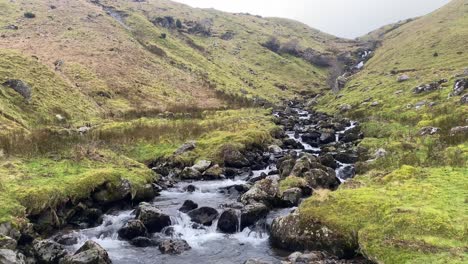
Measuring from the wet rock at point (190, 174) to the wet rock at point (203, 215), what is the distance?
11265 mm

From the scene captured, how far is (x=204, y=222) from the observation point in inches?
1085

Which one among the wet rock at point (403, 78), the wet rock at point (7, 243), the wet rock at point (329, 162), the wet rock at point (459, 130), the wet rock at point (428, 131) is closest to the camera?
the wet rock at point (7, 243)

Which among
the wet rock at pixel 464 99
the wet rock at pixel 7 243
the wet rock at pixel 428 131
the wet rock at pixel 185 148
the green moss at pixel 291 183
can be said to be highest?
the wet rock at pixel 464 99

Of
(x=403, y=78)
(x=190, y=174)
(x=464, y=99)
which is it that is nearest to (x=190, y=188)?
(x=190, y=174)

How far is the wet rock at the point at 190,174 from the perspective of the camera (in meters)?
40.0

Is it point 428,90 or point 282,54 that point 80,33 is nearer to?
point 428,90

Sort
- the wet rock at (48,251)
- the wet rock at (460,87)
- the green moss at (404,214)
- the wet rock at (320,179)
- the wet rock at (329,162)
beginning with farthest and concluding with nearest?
the wet rock at (460,87)
the wet rock at (329,162)
the wet rock at (320,179)
the wet rock at (48,251)
the green moss at (404,214)

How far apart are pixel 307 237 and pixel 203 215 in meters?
8.12

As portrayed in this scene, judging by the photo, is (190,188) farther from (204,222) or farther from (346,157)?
(346,157)

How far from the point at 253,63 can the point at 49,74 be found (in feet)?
310

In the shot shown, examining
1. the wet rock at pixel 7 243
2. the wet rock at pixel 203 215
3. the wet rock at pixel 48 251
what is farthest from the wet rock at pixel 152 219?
the wet rock at pixel 7 243

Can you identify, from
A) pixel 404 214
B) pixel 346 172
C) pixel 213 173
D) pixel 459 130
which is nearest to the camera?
pixel 404 214

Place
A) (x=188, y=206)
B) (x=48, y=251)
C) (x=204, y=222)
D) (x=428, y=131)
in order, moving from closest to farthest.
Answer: (x=48, y=251)
(x=204, y=222)
(x=188, y=206)
(x=428, y=131)

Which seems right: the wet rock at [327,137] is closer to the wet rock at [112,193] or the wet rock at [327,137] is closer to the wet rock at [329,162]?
the wet rock at [329,162]
